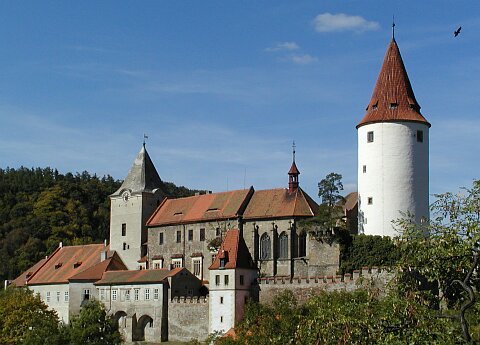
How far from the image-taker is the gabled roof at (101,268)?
253ft

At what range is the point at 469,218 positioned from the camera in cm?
2192

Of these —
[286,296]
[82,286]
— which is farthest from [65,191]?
[286,296]

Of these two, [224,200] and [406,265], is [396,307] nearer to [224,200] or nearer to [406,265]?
[406,265]

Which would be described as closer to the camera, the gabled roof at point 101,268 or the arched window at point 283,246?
the arched window at point 283,246

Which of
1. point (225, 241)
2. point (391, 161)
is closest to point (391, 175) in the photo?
point (391, 161)

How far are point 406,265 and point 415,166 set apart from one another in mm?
41079

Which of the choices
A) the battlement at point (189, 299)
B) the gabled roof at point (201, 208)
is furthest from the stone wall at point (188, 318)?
the gabled roof at point (201, 208)

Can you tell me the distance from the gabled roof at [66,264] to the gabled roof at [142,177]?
21.9ft

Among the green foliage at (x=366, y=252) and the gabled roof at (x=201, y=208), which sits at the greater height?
the gabled roof at (x=201, y=208)

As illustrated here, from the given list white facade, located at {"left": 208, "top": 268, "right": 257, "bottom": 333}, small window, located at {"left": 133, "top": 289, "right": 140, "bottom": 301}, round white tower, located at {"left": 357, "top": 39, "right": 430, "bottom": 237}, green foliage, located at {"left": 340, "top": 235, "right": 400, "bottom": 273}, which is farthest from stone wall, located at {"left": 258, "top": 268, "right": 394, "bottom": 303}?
small window, located at {"left": 133, "top": 289, "right": 140, "bottom": 301}

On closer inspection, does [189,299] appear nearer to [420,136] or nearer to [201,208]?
[201,208]

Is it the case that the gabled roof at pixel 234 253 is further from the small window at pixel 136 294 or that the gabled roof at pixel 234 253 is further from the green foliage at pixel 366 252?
the green foliage at pixel 366 252

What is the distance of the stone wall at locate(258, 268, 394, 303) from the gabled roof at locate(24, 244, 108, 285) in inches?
911

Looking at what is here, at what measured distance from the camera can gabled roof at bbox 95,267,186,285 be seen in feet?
230
